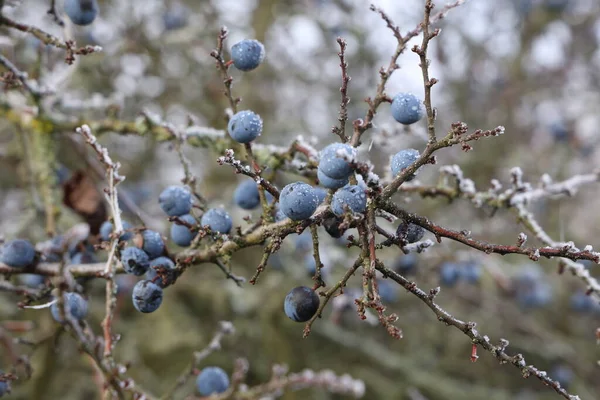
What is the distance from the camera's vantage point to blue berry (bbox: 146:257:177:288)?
1463mm

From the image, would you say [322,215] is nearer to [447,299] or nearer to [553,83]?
[447,299]

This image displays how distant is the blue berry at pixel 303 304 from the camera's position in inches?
54.2

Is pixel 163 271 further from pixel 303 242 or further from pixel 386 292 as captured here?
pixel 386 292

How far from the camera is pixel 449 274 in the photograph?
3.31 metres

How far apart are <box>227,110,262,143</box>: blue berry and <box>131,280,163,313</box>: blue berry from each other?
1.61 ft

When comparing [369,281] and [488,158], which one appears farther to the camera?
[488,158]

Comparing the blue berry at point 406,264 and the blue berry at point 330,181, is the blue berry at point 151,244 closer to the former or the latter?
the blue berry at point 330,181

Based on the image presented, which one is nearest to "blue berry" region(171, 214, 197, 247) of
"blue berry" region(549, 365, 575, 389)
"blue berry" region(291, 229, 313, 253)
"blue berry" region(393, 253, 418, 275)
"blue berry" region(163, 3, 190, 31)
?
"blue berry" region(291, 229, 313, 253)

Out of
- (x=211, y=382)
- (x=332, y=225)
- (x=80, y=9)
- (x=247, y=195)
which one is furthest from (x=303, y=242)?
(x=332, y=225)

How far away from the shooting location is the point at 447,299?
16.0 feet

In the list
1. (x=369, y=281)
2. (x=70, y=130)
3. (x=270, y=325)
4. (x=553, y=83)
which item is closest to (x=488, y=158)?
(x=553, y=83)

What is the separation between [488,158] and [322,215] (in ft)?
13.8

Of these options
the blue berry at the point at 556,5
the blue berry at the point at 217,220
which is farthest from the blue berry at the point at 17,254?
the blue berry at the point at 556,5

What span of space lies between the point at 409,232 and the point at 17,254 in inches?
48.5
